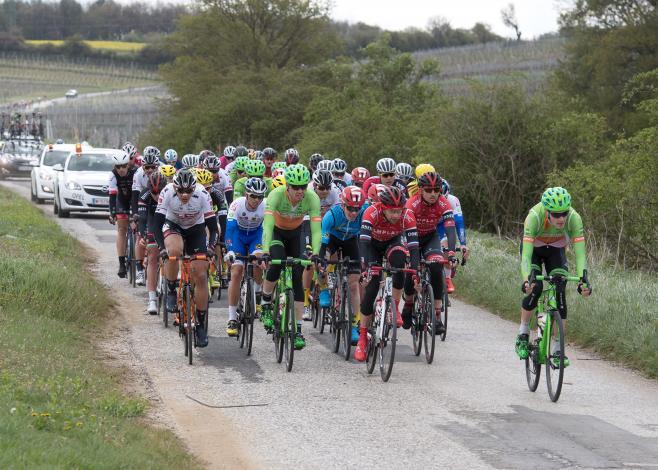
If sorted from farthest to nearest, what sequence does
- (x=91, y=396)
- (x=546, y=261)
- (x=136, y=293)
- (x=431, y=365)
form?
(x=136, y=293), (x=431, y=365), (x=546, y=261), (x=91, y=396)

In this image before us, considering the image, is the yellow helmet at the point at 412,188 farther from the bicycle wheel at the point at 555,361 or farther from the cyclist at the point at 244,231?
the bicycle wheel at the point at 555,361

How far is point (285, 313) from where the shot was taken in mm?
11367

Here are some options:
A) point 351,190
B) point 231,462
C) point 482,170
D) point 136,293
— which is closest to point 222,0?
point 482,170

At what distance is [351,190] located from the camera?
1242cm

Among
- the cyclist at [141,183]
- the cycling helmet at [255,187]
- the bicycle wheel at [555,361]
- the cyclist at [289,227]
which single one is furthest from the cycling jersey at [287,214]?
the cyclist at [141,183]

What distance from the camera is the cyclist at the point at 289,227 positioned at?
1162 cm

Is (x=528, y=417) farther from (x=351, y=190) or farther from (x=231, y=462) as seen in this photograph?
(x=351, y=190)

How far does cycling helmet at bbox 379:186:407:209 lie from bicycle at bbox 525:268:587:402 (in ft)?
5.14

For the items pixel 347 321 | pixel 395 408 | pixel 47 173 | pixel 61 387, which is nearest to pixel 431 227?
pixel 347 321

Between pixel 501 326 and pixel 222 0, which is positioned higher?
pixel 222 0

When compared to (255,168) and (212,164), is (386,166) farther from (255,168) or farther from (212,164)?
(212,164)

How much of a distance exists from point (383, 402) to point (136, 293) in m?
7.78

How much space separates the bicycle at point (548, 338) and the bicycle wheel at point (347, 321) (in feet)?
6.61

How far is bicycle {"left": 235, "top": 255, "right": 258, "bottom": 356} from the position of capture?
1205 centimetres
